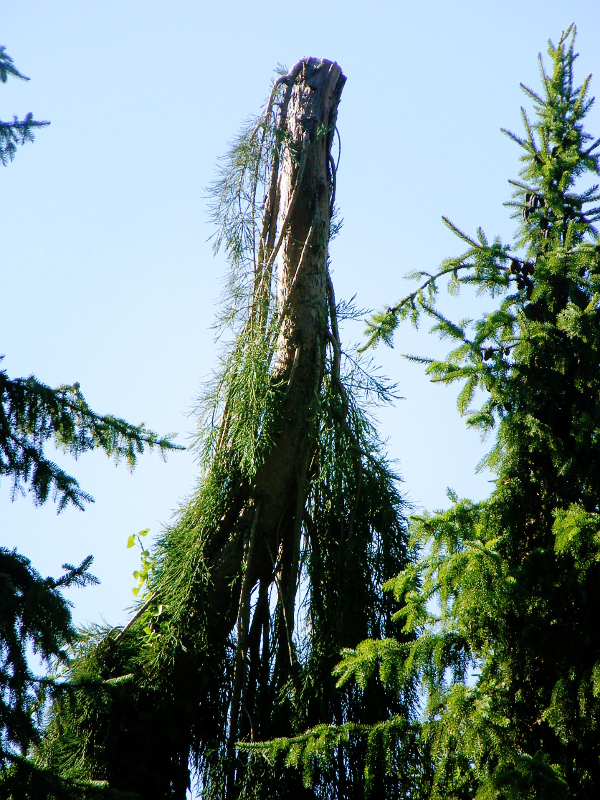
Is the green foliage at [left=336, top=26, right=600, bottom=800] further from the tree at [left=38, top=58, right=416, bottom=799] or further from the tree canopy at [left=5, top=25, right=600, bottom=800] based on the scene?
the tree at [left=38, top=58, right=416, bottom=799]

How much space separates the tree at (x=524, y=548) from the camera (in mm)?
2232

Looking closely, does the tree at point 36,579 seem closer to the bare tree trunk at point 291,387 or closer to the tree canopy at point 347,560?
the tree canopy at point 347,560

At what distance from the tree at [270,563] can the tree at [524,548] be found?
641 mm

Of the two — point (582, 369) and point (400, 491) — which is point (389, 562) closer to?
point (400, 491)

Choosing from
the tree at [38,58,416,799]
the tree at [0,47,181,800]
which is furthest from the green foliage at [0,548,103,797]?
the tree at [38,58,416,799]

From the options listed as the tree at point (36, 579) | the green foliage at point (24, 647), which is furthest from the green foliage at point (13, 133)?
the green foliage at point (24, 647)

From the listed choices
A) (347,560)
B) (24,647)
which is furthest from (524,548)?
(24,647)

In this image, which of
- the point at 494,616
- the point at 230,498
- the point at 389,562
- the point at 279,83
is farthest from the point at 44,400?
the point at 279,83

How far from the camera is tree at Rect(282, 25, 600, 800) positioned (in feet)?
7.32

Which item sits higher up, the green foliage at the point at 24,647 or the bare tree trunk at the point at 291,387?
the bare tree trunk at the point at 291,387

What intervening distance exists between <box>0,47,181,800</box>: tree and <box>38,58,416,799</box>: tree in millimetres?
697

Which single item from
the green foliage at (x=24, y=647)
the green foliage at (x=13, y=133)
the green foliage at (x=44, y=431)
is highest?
the green foliage at (x=13, y=133)

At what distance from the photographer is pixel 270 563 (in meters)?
3.67

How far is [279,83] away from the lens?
14.1ft
